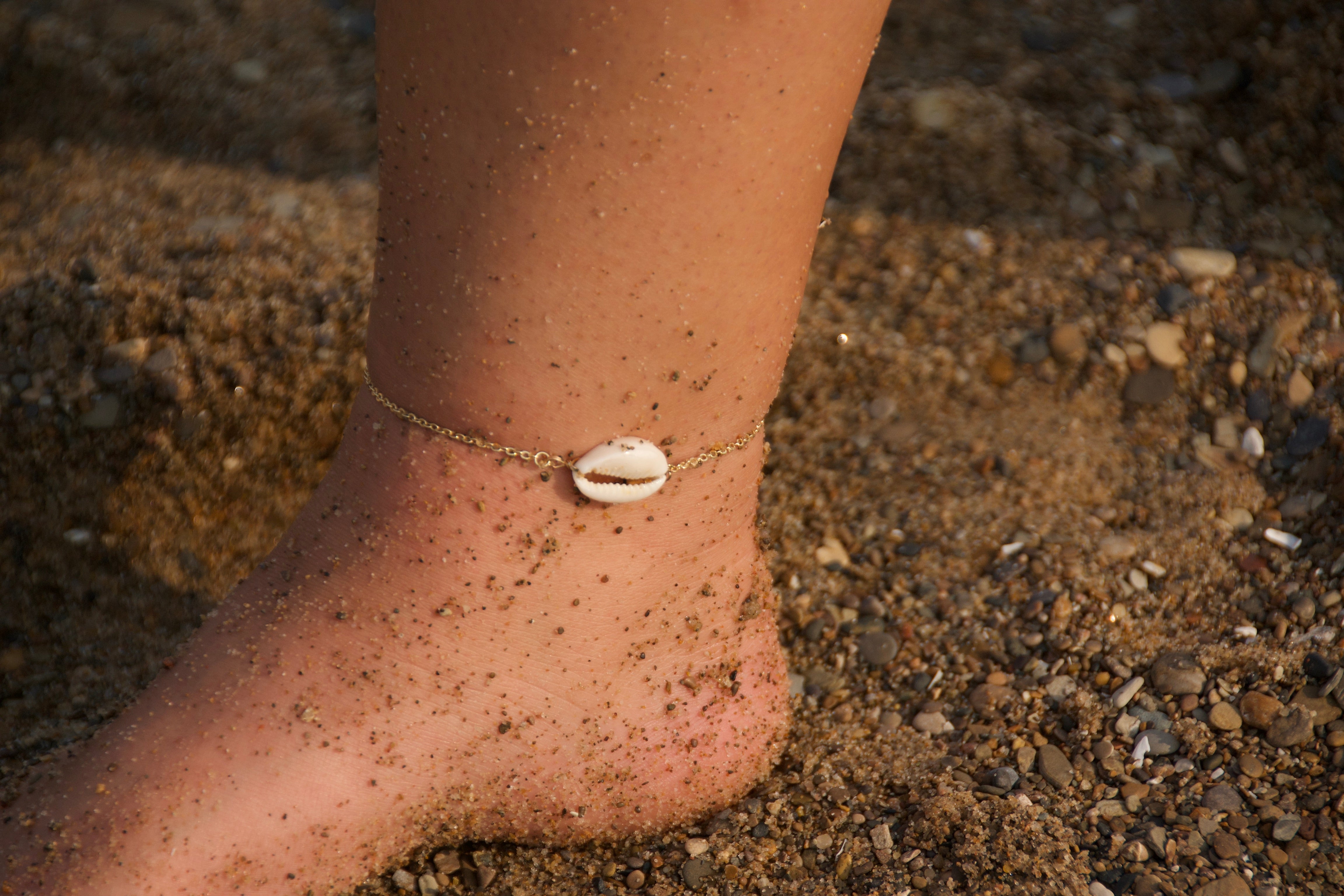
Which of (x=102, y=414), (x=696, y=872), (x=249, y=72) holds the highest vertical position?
(x=249, y=72)

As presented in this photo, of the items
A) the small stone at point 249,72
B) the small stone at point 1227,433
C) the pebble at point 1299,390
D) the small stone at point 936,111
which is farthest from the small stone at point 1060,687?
the small stone at point 249,72

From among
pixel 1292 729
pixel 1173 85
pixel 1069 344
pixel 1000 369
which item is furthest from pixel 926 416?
pixel 1173 85

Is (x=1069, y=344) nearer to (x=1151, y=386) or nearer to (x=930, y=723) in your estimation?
(x=1151, y=386)

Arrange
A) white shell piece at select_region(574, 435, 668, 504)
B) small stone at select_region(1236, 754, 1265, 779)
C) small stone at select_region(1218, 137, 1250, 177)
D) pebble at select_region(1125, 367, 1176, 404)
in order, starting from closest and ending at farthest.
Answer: white shell piece at select_region(574, 435, 668, 504) → small stone at select_region(1236, 754, 1265, 779) → pebble at select_region(1125, 367, 1176, 404) → small stone at select_region(1218, 137, 1250, 177)

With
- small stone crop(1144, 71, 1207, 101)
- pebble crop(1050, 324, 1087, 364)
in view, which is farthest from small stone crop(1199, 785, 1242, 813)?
small stone crop(1144, 71, 1207, 101)

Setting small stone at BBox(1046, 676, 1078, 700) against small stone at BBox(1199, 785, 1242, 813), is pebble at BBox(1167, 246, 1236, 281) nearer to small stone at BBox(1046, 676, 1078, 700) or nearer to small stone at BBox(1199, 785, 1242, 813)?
small stone at BBox(1046, 676, 1078, 700)

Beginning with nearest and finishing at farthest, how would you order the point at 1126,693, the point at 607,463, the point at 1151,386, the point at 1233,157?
the point at 607,463
the point at 1126,693
the point at 1151,386
the point at 1233,157

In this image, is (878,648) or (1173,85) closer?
(878,648)
